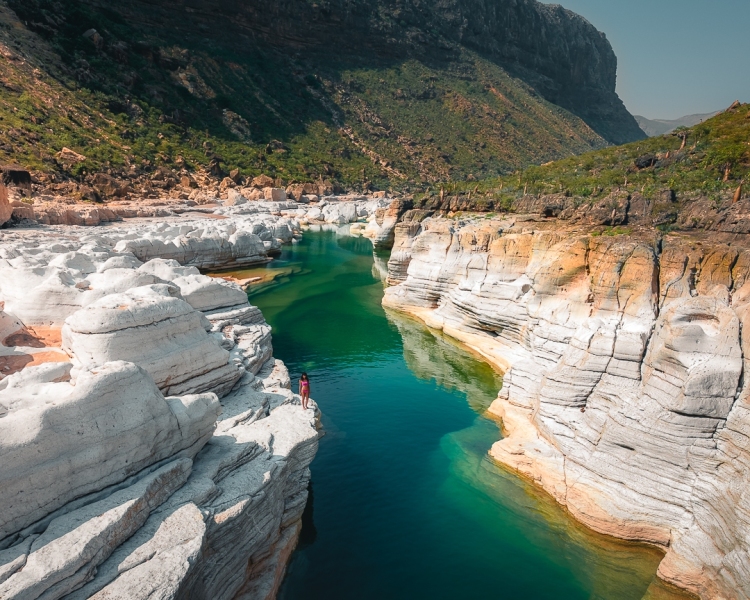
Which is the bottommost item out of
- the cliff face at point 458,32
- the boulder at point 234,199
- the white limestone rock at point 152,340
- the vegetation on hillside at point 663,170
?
the boulder at point 234,199

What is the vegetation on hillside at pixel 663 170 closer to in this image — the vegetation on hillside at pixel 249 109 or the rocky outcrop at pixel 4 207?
the rocky outcrop at pixel 4 207

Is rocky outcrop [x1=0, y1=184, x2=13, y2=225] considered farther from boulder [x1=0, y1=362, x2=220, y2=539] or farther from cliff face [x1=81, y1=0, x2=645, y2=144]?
cliff face [x1=81, y1=0, x2=645, y2=144]

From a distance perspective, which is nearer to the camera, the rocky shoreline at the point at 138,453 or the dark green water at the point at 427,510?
the rocky shoreline at the point at 138,453

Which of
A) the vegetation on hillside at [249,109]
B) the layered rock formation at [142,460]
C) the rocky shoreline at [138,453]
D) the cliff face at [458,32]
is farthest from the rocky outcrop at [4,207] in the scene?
the cliff face at [458,32]

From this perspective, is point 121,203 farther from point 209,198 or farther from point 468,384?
point 468,384

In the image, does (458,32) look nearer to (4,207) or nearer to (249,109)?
(249,109)

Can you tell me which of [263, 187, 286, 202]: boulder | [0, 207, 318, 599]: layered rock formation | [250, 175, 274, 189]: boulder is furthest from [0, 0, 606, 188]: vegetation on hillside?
[0, 207, 318, 599]: layered rock formation

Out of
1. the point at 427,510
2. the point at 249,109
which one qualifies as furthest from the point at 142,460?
the point at 249,109
